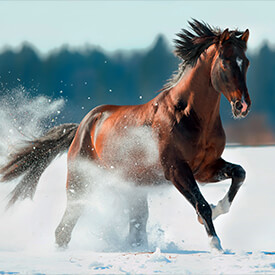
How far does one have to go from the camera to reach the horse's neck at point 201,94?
435 cm

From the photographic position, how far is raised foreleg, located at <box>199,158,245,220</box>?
14.4 feet

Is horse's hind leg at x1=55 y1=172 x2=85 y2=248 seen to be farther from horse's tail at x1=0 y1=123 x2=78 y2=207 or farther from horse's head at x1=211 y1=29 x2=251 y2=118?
horse's head at x1=211 y1=29 x2=251 y2=118

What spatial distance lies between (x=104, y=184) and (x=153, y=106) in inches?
44.7

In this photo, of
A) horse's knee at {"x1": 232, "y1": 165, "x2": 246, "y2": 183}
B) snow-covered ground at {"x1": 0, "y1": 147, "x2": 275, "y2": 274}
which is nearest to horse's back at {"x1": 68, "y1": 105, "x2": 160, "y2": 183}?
snow-covered ground at {"x1": 0, "y1": 147, "x2": 275, "y2": 274}

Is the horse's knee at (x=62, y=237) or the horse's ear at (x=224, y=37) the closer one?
the horse's ear at (x=224, y=37)

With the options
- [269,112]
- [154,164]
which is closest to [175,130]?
[154,164]

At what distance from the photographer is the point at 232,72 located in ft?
13.3

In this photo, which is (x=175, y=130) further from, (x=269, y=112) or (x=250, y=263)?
(x=269, y=112)

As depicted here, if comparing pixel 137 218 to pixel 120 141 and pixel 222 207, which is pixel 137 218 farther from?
pixel 222 207

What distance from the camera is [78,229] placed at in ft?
19.1

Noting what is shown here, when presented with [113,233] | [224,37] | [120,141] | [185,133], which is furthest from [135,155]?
[224,37]

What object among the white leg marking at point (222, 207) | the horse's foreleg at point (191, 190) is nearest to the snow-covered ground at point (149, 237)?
the horse's foreleg at point (191, 190)

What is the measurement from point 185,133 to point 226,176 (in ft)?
1.79

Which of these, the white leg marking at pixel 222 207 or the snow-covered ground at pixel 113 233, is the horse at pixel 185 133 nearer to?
the white leg marking at pixel 222 207
